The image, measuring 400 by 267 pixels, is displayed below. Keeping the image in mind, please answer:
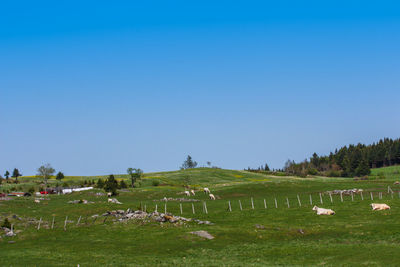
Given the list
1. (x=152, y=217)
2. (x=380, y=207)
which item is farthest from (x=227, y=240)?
(x=380, y=207)

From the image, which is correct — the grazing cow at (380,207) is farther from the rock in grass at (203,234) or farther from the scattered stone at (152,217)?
the rock in grass at (203,234)

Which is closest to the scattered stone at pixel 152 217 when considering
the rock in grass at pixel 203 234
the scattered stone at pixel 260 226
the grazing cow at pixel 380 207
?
the scattered stone at pixel 260 226

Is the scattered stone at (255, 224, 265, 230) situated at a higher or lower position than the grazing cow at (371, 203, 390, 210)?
lower

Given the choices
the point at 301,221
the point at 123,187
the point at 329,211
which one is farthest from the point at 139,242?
the point at 123,187

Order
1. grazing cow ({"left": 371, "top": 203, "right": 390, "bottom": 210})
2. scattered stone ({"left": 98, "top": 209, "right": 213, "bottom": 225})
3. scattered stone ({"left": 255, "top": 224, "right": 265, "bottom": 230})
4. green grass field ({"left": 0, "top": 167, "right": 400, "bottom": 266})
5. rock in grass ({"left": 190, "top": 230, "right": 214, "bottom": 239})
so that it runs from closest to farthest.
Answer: green grass field ({"left": 0, "top": 167, "right": 400, "bottom": 266})
rock in grass ({"left": 190, "top": 230, "right": 214, "bottom": 239})
scattered stone ({"left": 255, "top": 224, "right": 265, "bottom": 230})
scattered stone ({"left": 98, "top": 209, "right": 213, "bottom": 225})
grazing cow ({"left": 371, "top": 203, "right": 390, "bottom": 210})

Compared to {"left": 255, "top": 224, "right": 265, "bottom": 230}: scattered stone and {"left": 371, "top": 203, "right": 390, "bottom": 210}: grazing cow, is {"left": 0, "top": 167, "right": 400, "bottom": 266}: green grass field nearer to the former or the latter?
{"left": 255, "top": 224, "right": 265, "bottom": 230}: scattered stone

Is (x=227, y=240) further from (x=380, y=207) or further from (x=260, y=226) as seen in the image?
(x=380, y=207)

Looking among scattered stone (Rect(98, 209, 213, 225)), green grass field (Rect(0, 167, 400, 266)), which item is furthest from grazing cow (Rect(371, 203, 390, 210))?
→ scattered stone (Rect(98, 209, 213, 225))

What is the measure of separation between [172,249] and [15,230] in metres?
25.7

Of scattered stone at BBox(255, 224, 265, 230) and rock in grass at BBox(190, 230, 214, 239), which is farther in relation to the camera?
scattered stone at BBox(255, 224, 265, 230)

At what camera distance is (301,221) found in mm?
55750

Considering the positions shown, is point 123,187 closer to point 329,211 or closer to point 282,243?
point 329,211

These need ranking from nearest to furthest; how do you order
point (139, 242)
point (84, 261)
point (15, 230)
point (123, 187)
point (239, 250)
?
point (84, 261), point (239, 250), point (139, 242), point (15, 230), point (123, 187)

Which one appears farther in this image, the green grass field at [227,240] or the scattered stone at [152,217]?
the scattered stone at [152,217]
